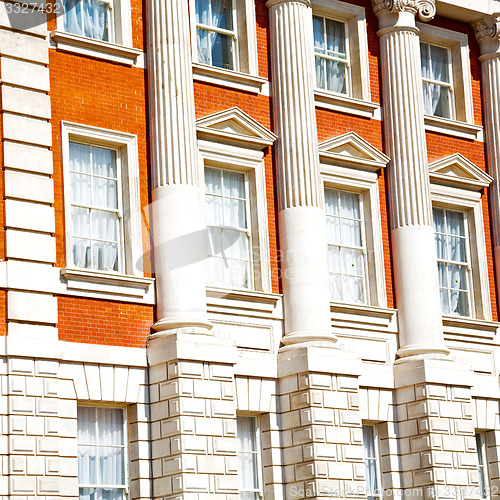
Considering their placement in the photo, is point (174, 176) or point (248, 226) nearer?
point (174, 176)

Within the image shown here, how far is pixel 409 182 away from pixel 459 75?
11.2 feet

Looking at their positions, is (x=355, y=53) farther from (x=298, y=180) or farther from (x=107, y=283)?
(x=107, y=283)

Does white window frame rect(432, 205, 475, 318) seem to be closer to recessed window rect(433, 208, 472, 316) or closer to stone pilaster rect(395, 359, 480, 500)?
recessed window rect(433, 208, 472, 316)

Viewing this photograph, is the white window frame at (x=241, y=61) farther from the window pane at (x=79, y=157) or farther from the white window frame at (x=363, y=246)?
the window pane at (x=79, y=157)

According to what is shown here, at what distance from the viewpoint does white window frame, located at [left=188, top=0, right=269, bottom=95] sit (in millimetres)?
22406

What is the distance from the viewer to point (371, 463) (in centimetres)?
2286

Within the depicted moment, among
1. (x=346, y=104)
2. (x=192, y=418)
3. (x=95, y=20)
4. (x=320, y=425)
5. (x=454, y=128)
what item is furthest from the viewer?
(x=454, y=128)

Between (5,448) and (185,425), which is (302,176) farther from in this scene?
(5,448)

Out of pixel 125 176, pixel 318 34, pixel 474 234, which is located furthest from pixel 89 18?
pixel 474 234

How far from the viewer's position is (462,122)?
84.9 feet

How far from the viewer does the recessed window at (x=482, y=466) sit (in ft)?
79.7

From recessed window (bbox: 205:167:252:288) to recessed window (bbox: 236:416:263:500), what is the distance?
2.30 meters

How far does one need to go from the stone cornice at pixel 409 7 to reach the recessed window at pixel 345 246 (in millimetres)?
3648

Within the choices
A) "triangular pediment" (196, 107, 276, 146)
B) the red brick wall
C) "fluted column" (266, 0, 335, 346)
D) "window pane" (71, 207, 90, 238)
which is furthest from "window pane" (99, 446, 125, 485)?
"triangular pediment" (196, 107, 276, 146)
